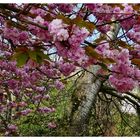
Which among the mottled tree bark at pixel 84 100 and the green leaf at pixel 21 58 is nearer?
the green leaf at pixel 21 58

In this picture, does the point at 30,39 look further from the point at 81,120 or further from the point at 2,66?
the point at 81,120

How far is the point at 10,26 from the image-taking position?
1.30 metres

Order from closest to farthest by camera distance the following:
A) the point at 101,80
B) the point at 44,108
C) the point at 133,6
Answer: the point at 133,6
the point at 101,80
the point at 44,108

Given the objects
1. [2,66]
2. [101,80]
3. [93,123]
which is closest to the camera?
[2,66]

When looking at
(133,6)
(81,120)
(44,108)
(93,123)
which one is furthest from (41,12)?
(44,108)

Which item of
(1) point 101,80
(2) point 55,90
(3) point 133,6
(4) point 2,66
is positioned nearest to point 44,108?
(2) point 55,90

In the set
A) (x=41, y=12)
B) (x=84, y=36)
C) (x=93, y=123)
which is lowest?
(x=93, y=123)

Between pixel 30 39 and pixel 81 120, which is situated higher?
pixel 30 39

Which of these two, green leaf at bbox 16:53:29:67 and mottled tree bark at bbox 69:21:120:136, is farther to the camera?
mottled tree bark at bbox 69:21:120:136

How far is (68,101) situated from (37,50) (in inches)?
69.1

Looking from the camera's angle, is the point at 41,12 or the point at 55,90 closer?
the point at 41,12

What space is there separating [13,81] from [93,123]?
0.76m

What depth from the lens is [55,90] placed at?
3553 millimetres

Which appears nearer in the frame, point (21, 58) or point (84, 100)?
point (21, 58)
